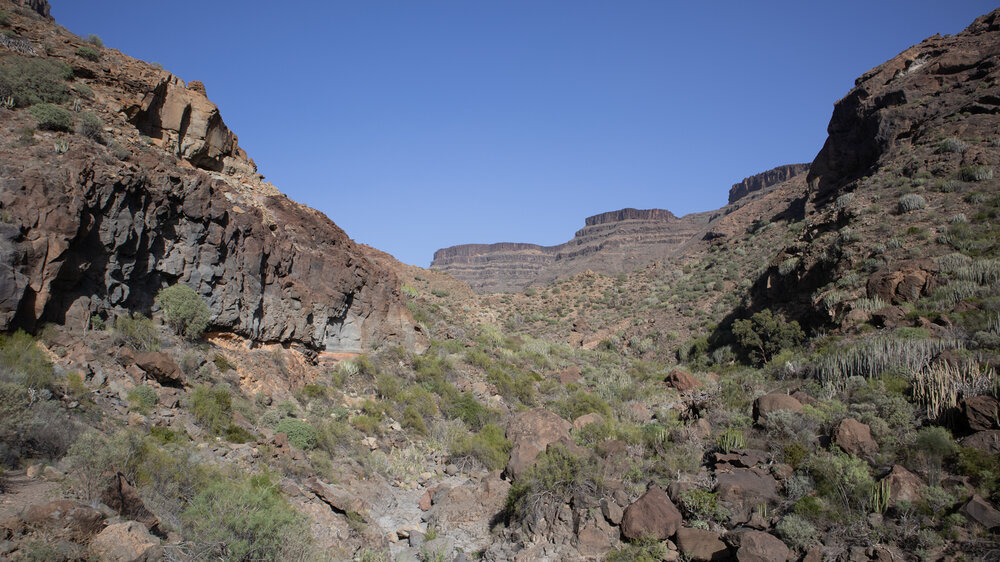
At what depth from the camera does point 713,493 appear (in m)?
8.78

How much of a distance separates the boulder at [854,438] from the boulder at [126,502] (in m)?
11.5

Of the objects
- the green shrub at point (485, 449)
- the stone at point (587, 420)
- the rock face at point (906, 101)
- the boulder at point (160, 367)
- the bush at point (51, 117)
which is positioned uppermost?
the rock face at point (906, 101)

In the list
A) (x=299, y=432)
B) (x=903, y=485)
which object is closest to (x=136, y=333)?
(x=299, y=432)

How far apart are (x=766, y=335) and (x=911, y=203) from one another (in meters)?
8.17

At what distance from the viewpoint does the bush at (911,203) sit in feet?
65.4

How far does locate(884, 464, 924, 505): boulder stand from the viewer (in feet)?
24.3

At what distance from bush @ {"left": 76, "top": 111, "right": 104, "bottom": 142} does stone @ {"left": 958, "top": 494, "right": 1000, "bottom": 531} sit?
702 inches

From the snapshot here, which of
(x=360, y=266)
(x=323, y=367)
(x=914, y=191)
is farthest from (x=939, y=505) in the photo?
(x=914, y=191)

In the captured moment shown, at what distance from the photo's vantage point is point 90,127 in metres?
10.9

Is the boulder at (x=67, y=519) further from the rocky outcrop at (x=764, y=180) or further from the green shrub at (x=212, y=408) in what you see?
the rocky outcrop at (x=764, y=180)

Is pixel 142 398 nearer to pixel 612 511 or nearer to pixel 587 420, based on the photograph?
pixel 612 511

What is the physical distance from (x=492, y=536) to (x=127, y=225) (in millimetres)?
10026

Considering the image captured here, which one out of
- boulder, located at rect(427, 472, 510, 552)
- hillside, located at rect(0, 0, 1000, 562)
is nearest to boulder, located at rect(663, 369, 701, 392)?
hillside, located at rect(0, 0, 1000, 562)

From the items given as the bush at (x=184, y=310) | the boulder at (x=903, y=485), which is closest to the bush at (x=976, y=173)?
the boulder at (x=903, y=485)
